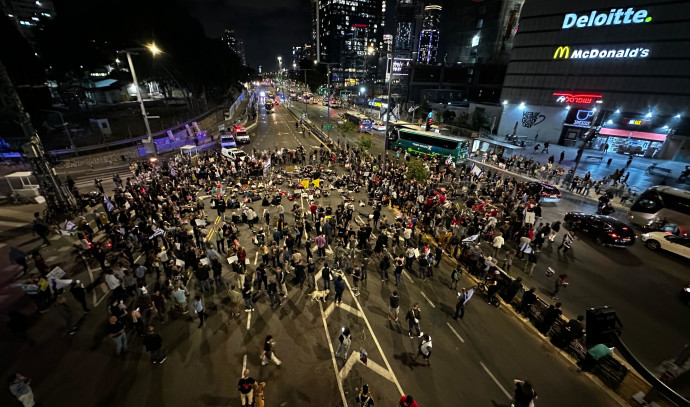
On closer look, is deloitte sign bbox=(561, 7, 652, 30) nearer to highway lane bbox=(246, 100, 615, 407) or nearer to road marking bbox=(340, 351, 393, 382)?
highway lane bbox=(246, 100, 615, 407)

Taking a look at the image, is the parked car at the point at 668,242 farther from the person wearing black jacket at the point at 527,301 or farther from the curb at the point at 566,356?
the person wearing black jacket at the point at 527,301

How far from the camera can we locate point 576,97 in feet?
135

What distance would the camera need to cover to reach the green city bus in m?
32.4

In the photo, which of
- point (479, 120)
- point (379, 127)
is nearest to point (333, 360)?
point (379, 127)

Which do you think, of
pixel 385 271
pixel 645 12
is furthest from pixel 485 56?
pixel 385 271

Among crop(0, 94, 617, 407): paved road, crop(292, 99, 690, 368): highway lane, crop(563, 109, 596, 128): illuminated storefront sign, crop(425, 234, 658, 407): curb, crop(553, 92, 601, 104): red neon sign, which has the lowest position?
crop(292, 99, 690, 368): highway lane

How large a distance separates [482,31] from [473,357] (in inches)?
3269

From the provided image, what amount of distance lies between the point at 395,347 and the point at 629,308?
10863mm

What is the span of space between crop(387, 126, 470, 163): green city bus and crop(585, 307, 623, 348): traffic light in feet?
88.3

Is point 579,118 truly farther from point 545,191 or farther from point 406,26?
point 406,26

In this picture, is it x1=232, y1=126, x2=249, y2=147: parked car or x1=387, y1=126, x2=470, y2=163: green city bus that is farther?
x1=232, y1=126, x2=249, y2=147: parked car

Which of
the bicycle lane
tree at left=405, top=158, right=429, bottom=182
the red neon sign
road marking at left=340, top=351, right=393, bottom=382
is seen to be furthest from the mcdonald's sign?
road marking at left=340, top=351, right=393, bottom=382

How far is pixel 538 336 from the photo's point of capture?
10.7 meters

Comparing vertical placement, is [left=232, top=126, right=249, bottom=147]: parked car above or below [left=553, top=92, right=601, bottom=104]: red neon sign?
below
